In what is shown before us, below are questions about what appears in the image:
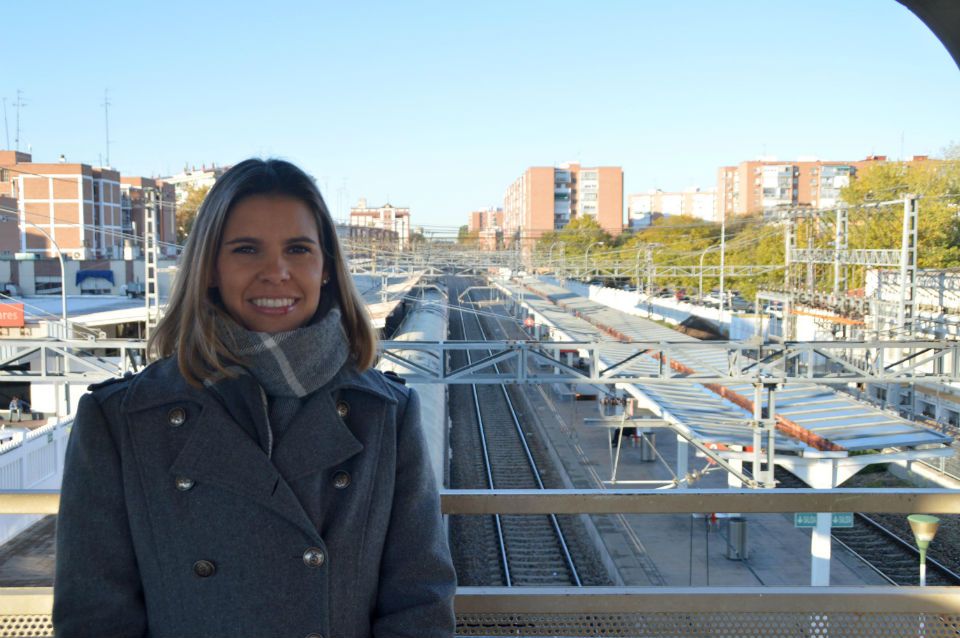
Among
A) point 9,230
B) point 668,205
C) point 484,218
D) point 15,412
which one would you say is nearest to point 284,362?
point 15,412

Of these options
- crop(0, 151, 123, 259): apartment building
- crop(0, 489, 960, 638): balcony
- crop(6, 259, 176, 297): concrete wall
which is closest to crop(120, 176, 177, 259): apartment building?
crop(0, 151, 123, 259): apartment building

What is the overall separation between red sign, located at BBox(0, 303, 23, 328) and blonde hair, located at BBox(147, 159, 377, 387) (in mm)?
15175

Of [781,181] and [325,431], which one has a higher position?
[781,181]

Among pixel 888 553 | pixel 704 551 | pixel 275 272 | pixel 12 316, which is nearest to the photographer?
pixel 275 272

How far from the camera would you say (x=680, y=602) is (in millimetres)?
1771

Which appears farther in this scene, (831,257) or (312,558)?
(831,257)

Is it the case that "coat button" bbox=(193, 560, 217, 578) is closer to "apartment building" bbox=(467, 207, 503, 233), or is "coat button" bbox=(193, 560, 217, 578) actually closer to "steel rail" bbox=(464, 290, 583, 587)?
"steel rail" bbox=(464, 290, 583, 587)

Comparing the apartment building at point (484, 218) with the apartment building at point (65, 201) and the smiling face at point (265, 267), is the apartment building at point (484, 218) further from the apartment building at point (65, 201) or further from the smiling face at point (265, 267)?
the smiling face at point (265, 267)

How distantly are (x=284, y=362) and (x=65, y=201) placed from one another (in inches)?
1552

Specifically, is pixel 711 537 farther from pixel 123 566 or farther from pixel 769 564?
pixel 123 566

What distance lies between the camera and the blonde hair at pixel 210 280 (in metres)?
1.17

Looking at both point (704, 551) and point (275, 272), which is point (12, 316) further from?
point (275, 272)

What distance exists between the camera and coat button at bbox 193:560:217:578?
1.09 metres

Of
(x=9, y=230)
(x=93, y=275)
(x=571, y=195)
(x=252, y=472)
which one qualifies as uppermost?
(x=571, y=195)
